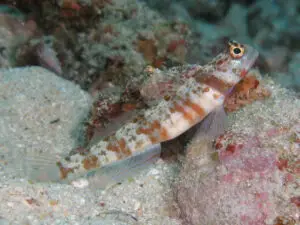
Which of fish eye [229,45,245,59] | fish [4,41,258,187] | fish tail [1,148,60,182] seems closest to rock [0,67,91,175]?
fish tail [1,148,60,182]

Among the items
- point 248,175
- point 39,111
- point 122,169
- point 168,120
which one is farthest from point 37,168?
point 248,175

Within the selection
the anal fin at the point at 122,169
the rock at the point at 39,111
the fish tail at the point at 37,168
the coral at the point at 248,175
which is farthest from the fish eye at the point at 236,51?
the rock at the point at 39,111

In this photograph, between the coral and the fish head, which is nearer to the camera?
the coral

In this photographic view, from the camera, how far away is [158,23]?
5.05 metres

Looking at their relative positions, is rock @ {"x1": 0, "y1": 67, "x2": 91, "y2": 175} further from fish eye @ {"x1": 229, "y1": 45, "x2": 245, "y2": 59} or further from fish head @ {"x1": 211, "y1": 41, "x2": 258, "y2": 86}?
fish eye @ {"x1": 229, "y1": 45, "x2": 245, "y2": 59}

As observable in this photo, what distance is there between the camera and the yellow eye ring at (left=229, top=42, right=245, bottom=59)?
9.48ft

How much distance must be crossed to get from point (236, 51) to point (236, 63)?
0.12m

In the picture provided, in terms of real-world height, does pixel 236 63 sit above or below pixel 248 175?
above

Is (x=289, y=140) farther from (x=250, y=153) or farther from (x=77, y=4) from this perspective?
(x=77, y=4)

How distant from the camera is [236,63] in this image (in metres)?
2.93

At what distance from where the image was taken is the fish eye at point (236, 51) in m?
2.89

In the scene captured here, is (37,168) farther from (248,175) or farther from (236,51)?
(236,51)

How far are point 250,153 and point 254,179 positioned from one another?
188 millimetres

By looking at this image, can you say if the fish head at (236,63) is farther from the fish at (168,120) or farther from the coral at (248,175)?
the coral at (248,175)
